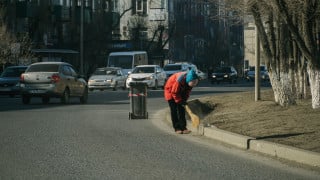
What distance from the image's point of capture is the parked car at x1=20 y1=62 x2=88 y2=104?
2623 centimetres

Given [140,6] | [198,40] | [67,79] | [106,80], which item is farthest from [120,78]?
[140,6]

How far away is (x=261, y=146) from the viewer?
39.7 ft

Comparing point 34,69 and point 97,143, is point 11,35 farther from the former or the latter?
point 97,143

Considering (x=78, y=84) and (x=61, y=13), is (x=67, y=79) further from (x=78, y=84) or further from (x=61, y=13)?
(x=61, y=13)

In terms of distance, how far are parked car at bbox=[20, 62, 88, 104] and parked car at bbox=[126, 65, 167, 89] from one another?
1458 centimetres

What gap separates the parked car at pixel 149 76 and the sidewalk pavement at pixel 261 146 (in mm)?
26718

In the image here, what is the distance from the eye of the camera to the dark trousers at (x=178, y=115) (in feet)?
50.2

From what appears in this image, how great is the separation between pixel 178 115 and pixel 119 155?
3.90 meters

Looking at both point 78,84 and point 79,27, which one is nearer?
point 78,84

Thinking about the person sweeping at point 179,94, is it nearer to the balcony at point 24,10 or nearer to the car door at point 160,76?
the car door at point 160,76

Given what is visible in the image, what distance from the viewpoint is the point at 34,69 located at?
27.2m

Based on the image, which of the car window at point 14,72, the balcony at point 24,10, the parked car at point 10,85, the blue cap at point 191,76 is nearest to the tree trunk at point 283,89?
the blue cap at point 191,76

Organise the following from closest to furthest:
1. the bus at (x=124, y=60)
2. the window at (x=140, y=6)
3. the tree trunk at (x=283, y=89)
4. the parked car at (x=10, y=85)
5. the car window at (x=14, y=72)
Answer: the tree trunk at (x=283, y=89) < the parked car at (x=10, y=85) < the car window at (x=14, y=72) < the bus at (x=124, y=60) < the window at (x=140, y=6)

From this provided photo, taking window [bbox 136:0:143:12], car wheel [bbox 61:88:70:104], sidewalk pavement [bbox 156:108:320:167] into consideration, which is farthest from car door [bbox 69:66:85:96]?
window [bbox 136:0:143:12]
